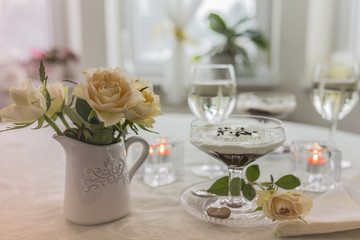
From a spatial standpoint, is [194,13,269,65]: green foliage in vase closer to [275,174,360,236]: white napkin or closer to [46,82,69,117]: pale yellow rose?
[275,174,360,236]: white napkin

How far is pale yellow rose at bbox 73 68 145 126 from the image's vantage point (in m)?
0.56

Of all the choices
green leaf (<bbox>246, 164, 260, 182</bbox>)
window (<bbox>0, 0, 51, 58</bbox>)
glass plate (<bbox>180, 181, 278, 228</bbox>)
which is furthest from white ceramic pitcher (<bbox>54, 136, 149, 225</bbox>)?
window (<bbox>0, 0, 51, 58</bbox>)

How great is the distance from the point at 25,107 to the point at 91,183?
16cm

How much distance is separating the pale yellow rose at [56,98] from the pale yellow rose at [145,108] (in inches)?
4.3

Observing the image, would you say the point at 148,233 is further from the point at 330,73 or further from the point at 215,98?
the point at 330,73

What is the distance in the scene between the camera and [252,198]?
0.67m

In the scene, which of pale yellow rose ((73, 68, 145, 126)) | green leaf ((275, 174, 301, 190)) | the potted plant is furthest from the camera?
the potted plant

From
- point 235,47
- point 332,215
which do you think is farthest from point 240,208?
point 235,47

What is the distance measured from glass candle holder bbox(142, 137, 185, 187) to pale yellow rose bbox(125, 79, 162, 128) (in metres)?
0.27

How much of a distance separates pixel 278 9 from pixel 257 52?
15.5 inches

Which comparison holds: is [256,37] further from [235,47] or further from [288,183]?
[288,183]

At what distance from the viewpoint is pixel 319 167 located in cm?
83

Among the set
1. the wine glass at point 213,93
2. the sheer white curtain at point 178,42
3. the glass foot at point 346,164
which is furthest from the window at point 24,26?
the glass foot at point 346,164

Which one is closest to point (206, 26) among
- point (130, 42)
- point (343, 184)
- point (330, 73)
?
point (130, 42)
